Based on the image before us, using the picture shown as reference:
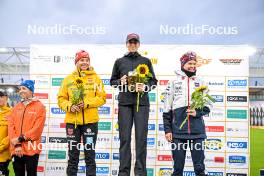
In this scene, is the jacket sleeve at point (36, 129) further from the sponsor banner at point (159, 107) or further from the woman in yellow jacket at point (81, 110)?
the sponsor banner at point (159, 107)

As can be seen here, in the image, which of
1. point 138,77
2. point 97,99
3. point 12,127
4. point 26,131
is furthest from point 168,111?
point 12,127

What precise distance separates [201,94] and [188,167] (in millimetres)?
2316

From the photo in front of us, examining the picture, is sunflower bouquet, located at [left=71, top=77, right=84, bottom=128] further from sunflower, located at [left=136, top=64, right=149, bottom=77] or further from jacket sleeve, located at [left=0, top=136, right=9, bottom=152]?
jacket sleeve, located at [left=0, top=136, right=9, bottom=152]

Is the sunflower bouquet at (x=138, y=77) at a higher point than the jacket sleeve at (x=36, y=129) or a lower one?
higher

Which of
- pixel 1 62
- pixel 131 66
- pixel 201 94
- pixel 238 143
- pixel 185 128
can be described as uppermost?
pixel 1 62

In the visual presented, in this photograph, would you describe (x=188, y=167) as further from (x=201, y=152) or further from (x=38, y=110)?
(x=38, y=110)

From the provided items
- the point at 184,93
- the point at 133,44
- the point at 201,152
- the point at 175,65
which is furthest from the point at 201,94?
the point at 175,65

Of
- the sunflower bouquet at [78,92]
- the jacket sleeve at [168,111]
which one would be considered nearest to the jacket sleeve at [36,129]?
the sunflower bouquet at [78,92]

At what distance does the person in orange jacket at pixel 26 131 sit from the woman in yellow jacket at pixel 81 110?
1.27 feet

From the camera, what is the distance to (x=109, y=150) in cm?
628

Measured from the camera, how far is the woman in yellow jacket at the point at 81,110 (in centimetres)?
438

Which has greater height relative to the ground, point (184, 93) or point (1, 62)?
point (1, 62)

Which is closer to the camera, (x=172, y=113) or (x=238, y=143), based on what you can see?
(x=172, y=113)

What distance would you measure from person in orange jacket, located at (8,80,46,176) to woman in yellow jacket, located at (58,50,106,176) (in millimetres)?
386
